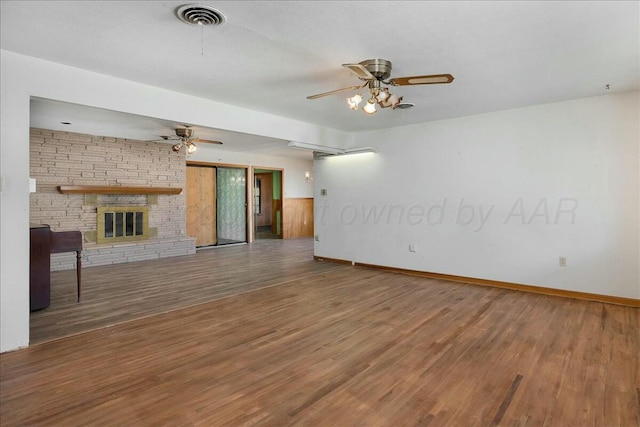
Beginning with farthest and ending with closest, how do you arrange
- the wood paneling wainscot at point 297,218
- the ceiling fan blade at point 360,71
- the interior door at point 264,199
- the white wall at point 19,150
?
the interior door at point 264,199
the wood paneling wainscot at point 297,218
the white wall at point 19,150
the ceiling fan blade at point 360,71

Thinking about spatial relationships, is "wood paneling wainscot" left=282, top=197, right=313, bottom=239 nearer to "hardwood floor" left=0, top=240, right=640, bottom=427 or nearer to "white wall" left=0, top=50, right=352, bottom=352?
"hardwood floor" left=0, top=240, right=640, bottom=427

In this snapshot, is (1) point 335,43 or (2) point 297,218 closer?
(1) point 335,43

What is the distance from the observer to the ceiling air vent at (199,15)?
2.20 metres

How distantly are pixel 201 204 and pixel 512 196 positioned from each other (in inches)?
274

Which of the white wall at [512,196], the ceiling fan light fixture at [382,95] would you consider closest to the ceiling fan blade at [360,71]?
the ceiling fan light fixture at [382,95]

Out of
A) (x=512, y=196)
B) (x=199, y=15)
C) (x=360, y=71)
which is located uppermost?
(x=199, y=15)

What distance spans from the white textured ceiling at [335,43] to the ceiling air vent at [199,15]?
0.16 ft

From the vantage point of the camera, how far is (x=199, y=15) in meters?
2.28

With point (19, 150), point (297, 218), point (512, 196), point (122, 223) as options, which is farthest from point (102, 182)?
point (512, 196)

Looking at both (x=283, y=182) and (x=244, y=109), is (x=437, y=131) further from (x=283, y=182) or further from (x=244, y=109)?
(x=283, y=182)

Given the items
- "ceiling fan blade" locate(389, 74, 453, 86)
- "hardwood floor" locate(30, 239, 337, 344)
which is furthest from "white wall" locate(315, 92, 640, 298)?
"ceiling fan blade" locate(389, 74, 453, 86)

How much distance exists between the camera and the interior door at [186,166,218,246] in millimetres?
8383

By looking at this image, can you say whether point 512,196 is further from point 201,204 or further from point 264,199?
point 264,199

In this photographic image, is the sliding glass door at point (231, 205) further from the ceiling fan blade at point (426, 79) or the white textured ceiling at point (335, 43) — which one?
the ceiling fan blade at point (426, 79)
